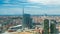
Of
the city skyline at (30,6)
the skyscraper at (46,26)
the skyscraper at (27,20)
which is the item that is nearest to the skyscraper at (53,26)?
the skyscraper at (46,26)

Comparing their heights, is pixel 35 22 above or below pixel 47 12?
below

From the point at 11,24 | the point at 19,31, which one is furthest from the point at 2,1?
the point at 19,31

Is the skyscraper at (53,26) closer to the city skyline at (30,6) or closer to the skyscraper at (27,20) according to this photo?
the city skyline at (30,6)

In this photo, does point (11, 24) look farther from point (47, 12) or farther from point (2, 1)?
point (47, 12)

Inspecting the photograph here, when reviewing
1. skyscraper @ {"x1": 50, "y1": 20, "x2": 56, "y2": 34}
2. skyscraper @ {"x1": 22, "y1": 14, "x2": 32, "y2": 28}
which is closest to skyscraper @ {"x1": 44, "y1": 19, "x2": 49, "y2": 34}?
skyscraper @ {"x1": 50, "y1": 20, "x2": 56, "y2": 34}

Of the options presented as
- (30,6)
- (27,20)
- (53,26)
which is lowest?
(53,26)

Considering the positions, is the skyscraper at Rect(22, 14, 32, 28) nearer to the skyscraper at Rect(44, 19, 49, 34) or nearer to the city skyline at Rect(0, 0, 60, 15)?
the city skyline at Rect(0, 0, 60, 15)

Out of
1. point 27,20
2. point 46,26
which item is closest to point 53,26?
point 46,26

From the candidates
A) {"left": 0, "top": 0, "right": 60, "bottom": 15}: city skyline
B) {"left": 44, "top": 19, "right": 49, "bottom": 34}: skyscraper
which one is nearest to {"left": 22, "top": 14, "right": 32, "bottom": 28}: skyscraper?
{"left": 0, "top": 0, "right": 60, "bottom": 15}: city skyline

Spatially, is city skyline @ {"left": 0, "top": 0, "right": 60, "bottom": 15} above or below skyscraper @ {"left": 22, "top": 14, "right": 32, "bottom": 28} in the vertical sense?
above

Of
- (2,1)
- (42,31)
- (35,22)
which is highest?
(2,1)

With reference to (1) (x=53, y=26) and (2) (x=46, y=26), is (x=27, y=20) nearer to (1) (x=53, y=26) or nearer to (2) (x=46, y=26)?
(2) (x=46, y=26)
